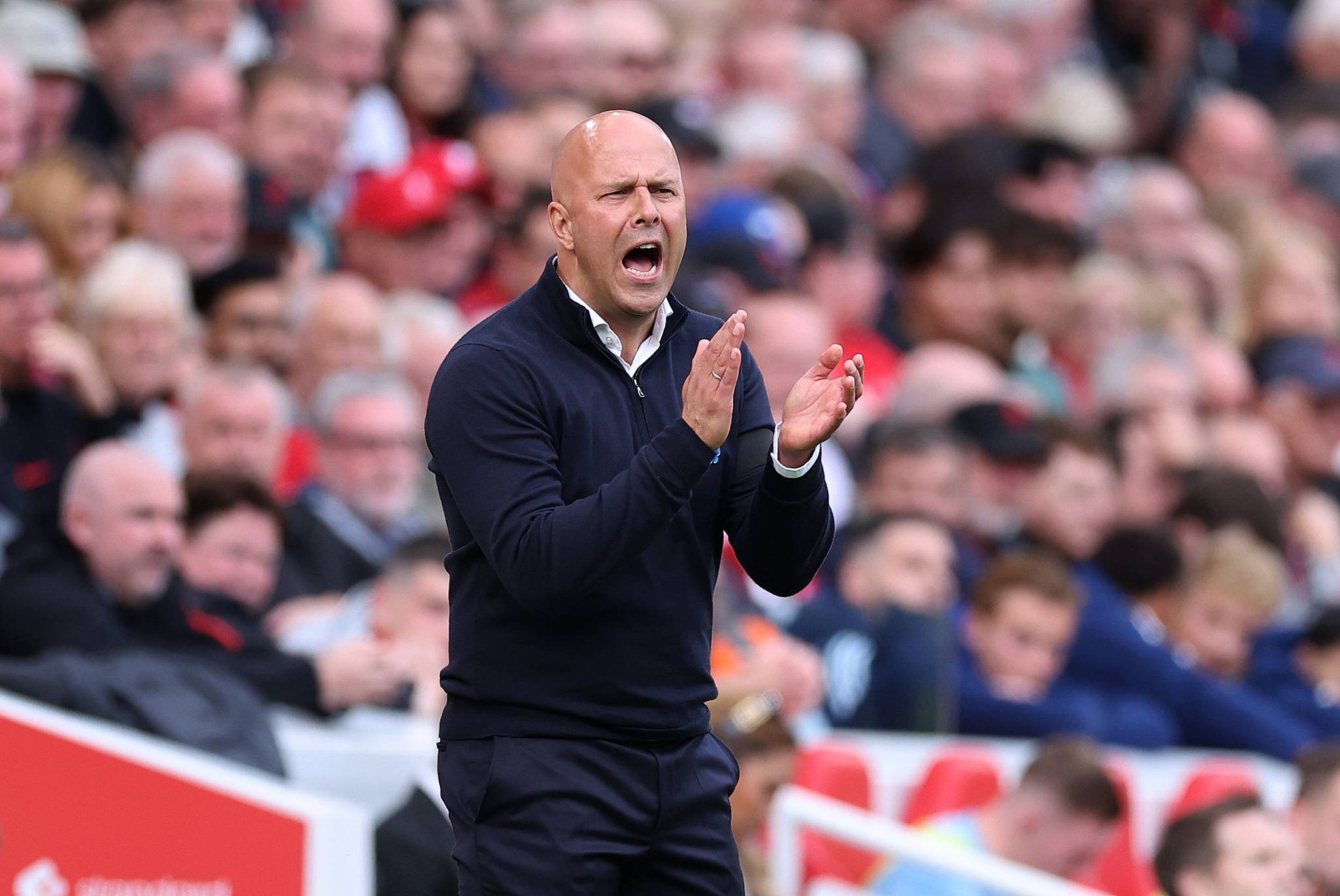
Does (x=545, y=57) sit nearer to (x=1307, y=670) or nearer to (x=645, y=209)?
(x=1307, y=670)

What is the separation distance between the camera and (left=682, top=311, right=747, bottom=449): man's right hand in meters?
2.73

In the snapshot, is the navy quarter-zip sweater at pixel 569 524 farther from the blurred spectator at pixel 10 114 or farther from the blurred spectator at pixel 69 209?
the blurred spectator at pixel 10 114

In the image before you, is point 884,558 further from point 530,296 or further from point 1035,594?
Answer: point 530,296

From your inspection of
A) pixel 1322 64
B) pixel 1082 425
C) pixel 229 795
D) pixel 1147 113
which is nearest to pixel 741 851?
pixel 229 795

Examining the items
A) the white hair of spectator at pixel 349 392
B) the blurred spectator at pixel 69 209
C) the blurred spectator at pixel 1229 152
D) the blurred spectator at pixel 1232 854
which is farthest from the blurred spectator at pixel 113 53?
the blurred spectator at pixel 1229 152

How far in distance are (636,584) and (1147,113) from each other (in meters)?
10.0

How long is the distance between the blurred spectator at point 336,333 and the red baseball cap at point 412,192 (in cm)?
55

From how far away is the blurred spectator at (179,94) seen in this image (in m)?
7.52

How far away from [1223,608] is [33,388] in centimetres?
419

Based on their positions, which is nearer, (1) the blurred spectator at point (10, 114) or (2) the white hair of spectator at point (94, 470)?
(2) the white hair of spectator at point (94, 470)

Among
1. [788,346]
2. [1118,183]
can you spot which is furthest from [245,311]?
[1118,183]

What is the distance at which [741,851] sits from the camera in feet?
16.8

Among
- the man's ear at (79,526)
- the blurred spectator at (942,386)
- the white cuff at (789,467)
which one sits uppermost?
the white cuff at (789,467)

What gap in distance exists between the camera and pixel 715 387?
8.95 feet
